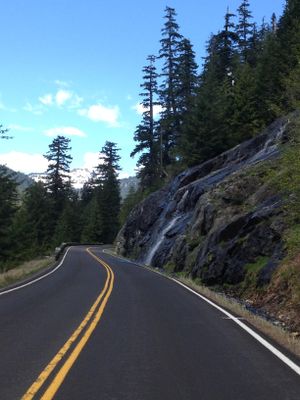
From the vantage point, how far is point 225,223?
23375 millimetres

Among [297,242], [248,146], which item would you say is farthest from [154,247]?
[297,242]

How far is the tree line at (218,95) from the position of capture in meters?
40.4

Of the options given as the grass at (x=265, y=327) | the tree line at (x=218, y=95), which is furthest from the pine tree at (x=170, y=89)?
the grass at (x=265, y=327)

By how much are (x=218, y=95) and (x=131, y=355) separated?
4099cm

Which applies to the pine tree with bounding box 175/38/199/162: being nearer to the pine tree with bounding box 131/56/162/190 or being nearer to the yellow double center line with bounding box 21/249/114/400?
the pine tree with bounding box 131/56/162/190

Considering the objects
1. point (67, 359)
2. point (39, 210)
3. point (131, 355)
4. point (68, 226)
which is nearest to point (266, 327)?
point (131, 355)

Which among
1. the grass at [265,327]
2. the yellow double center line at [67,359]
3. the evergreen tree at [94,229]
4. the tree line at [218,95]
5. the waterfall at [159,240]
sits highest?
the tree line at [218,95]

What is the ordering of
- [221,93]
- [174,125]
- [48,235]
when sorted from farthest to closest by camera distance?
[48,235] < [174,125] < [221,93]

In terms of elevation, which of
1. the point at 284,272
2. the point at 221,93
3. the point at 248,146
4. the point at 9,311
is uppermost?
the point at 221,93

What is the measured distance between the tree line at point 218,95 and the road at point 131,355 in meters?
8.12

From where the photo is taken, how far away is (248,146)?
35406 millimetres

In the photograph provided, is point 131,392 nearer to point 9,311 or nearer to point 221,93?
point 9,311

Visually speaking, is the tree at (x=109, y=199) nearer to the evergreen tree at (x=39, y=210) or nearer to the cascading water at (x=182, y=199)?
the evergreen tree at (x=39, y=210)

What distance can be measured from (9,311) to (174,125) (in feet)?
190
